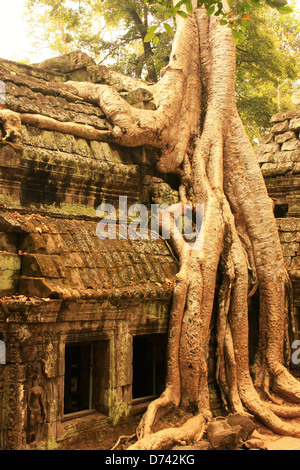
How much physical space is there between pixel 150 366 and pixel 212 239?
1.82m

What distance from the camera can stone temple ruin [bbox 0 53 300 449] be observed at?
4539 millimetres

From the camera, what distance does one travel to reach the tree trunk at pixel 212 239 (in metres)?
5.99

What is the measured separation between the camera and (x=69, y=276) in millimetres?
5023

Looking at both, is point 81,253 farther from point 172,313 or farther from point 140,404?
point 140,404

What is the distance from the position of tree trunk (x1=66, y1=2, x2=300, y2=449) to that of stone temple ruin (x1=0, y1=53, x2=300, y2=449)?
25 centimetres

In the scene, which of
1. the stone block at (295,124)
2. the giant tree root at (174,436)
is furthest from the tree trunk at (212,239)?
the stone block at (295,124)

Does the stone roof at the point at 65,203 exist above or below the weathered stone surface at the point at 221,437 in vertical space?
above

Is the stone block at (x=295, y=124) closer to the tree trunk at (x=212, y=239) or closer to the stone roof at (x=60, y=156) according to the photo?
the tree trunk at (x=212, y=239)

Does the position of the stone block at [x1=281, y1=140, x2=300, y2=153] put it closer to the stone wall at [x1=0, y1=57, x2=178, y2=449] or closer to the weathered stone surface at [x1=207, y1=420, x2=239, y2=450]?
the stone wall at [x1=0, y1=57, x2=178, y2=449]

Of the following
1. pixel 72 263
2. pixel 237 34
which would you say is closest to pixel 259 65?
pixel 237 34

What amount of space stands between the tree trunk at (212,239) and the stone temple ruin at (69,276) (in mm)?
253

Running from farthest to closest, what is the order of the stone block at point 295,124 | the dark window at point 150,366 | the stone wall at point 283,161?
the stone block at point 295,124 < the stone wall at point 283,161 < the dark window at point 150,366

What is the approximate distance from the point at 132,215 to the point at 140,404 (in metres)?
2.52
